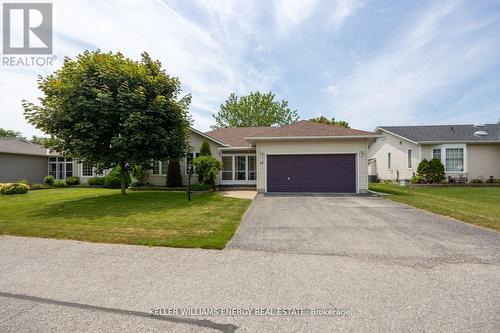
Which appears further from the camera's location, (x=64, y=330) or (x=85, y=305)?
(x=85, y=305)

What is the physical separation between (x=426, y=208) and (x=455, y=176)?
41.5 feet

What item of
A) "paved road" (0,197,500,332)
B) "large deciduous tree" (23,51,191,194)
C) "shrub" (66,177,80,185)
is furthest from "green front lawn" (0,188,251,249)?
"shrub" (66,177,80,185)

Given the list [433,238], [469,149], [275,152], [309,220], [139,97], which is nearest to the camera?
[433,238]

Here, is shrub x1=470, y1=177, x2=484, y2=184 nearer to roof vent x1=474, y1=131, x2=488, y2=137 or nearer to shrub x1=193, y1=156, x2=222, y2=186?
roof vent x1=474, y1=131, x2=488, y2=137

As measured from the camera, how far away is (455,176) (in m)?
17.9

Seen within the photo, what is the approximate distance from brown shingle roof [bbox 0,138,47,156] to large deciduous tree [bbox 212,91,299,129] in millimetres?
25193

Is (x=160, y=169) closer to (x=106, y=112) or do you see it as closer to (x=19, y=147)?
(x=106, y=112)

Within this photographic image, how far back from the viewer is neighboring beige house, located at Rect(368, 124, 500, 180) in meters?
18.0

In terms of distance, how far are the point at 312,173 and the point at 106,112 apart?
10.9 meters

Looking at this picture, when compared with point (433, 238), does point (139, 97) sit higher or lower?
higher

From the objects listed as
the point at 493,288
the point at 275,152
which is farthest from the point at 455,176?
the point at 493,288

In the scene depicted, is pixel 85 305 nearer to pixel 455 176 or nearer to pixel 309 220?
pixel 309 220

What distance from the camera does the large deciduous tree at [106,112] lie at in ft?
33.2

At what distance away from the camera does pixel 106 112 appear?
33.1 ft
